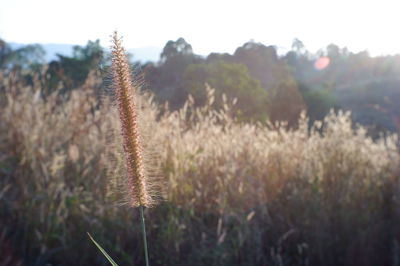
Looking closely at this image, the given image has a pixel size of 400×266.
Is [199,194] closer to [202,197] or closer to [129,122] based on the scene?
[202,197]

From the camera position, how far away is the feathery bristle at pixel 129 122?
107 cm

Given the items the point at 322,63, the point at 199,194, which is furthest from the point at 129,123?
the point at 322,63

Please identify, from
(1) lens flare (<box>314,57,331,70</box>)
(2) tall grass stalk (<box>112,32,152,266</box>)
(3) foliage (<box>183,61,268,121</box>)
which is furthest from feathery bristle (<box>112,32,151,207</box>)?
(1) lens flare (<box>314,57,331,70</box>)

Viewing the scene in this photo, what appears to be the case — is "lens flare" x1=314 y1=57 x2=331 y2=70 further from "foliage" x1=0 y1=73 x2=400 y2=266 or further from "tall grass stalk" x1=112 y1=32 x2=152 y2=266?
"tall grass stalk" x1=112 y1=32 x2=152 y2=266

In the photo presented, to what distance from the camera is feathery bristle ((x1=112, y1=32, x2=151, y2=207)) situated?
3.52 ft

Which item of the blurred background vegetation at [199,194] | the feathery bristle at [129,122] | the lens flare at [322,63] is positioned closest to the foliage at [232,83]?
the blurred background vegetation at [199,194]

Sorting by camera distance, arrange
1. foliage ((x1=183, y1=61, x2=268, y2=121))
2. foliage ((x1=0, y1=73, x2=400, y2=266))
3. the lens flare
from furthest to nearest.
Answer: the lens flare → foliage ((x1=183, y1=61, x2=268, y2=121)) → foliage ((x1=0, y1=73, x2=400, y2=266))

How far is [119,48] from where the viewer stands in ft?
3.59

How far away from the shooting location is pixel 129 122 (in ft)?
3.53

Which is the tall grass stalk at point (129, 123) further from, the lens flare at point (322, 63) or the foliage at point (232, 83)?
the lens flare at point (322, 63)

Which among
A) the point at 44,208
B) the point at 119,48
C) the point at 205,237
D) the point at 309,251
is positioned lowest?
the point at 309,251

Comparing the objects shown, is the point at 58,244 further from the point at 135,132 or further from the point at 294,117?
the point at 294,117

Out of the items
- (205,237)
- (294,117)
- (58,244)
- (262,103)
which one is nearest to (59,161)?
(58,244)

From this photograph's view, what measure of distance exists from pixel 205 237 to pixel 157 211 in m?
0.47
